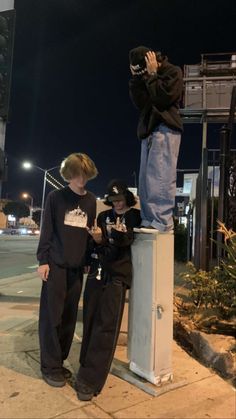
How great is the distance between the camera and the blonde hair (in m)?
3.96

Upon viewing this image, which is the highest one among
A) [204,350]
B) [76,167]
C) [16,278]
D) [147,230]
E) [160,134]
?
[160,134]


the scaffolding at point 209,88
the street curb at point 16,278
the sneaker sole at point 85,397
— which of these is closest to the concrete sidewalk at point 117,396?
the sneaker sole at point 85,397

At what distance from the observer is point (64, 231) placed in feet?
12.8

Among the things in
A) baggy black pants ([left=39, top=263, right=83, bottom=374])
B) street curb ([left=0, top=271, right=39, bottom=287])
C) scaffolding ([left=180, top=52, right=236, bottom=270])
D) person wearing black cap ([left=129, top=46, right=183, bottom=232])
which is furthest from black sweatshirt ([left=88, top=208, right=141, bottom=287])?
scaffolding ([left=180, top=52, right=236, bottom=270])

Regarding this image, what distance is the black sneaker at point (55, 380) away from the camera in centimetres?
372

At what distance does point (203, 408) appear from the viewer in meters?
3.28

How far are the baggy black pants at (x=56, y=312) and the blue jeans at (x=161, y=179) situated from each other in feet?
2.82

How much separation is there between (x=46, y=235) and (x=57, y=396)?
1.33m

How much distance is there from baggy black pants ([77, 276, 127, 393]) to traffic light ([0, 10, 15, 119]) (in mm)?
4697

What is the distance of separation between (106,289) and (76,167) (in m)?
1.11

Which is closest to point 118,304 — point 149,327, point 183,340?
point 149,327

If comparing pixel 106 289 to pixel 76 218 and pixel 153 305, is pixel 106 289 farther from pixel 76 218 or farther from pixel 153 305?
pixel 76 218

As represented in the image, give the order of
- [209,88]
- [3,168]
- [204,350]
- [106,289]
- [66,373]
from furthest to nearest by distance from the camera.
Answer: [209,88], [3,168], [204,350], [66,373], [106,289]

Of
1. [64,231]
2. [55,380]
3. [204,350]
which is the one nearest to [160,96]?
[64,231]
